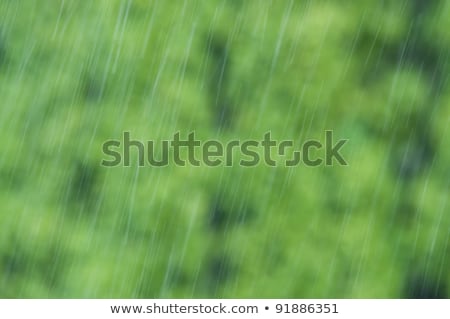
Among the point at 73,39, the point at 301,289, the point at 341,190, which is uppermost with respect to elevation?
the point at 73,39

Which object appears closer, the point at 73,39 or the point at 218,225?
the point at 218,225

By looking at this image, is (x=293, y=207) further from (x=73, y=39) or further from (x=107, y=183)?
(x=73, y=39)

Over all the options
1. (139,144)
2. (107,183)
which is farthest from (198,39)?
(107,183)

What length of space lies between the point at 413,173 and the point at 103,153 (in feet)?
3.18

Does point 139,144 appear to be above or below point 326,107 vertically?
below

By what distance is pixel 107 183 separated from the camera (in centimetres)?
234

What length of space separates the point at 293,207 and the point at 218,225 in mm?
244

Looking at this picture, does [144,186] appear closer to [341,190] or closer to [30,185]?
[30,185]

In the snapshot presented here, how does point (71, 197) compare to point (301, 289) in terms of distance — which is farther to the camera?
point (71, 197)

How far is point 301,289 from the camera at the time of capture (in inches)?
87.0

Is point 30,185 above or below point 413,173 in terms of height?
below

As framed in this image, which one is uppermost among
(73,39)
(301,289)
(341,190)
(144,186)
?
(73,39)

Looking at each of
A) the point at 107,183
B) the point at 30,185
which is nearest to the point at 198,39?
the point at 107,183

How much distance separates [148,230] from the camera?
229cm
